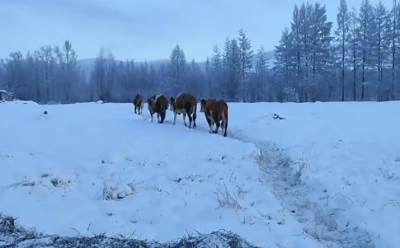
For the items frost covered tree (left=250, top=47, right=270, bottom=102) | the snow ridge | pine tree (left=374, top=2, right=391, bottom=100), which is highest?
pine tree (left=374, top=2, right=391, bottom=100)

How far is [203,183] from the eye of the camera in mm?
10453

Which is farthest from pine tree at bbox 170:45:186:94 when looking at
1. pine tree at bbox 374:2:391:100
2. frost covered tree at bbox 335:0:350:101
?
pine tree at bbox 374:2:391:100

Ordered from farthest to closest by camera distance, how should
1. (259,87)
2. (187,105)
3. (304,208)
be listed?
(259,87)
(187,105)
(304,208)

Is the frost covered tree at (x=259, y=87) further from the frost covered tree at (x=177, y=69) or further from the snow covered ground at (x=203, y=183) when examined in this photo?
the snow covered ground at (x=203, y=183)

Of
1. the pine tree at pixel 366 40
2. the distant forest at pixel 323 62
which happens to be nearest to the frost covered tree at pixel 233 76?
the distant forest at pixel 323 62

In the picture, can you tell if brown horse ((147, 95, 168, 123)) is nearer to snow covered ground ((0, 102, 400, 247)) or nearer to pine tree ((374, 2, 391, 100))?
snow covered ground ((0, 102, 400, 247))

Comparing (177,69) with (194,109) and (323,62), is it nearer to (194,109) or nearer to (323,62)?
(323,62)

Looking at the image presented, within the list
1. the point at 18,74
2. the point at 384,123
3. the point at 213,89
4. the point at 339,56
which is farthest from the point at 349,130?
the point at 18,74

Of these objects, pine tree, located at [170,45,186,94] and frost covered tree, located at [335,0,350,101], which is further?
pine tree, located at [170,45,186,94]

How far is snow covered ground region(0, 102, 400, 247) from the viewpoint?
322 inches

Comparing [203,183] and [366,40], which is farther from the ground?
[366,40]

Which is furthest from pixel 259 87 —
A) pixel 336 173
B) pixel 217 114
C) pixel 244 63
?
pixel 336 173

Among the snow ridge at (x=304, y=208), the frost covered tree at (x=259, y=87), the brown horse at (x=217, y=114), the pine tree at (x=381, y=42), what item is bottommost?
the snow ridge at (x=304, y=208)

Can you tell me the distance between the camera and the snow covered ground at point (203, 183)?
8.19m
